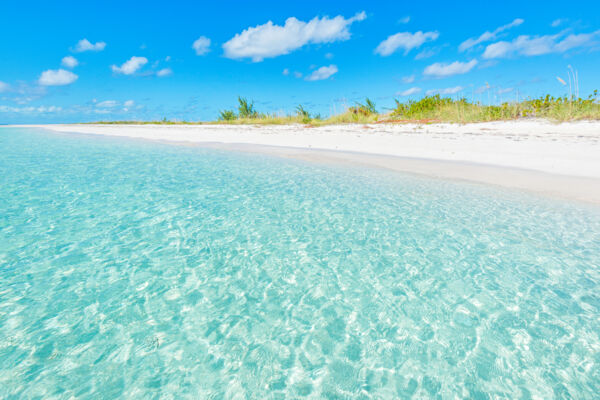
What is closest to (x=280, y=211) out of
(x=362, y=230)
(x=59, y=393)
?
(x=362, y=230)

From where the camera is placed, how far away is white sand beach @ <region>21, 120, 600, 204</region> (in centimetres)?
609

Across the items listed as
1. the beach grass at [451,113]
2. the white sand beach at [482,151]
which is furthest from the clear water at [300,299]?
the beach grass at [451,113]

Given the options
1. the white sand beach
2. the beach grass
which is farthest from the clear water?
the beach grass

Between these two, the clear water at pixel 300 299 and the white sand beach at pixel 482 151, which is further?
the white sand beach at pixel 482 151

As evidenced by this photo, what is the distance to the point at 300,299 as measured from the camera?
252 centimetres

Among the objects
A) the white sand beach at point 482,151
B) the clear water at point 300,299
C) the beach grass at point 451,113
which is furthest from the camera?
the beach grass at point 451,113

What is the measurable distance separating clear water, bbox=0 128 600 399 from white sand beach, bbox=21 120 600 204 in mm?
1810

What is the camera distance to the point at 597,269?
2.92 m

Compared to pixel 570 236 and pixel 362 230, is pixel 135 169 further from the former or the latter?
pixel 570 236

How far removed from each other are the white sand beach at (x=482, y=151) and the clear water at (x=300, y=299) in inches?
71.3

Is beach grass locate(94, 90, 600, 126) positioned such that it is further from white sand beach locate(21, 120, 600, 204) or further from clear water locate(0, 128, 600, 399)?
clear water locate(0, 128, 600, 399)

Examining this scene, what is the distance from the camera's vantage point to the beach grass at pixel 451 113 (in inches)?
447

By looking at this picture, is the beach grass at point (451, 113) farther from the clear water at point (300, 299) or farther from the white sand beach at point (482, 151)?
the clear water at point (300, 299)

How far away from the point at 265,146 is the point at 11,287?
10.3 metres
